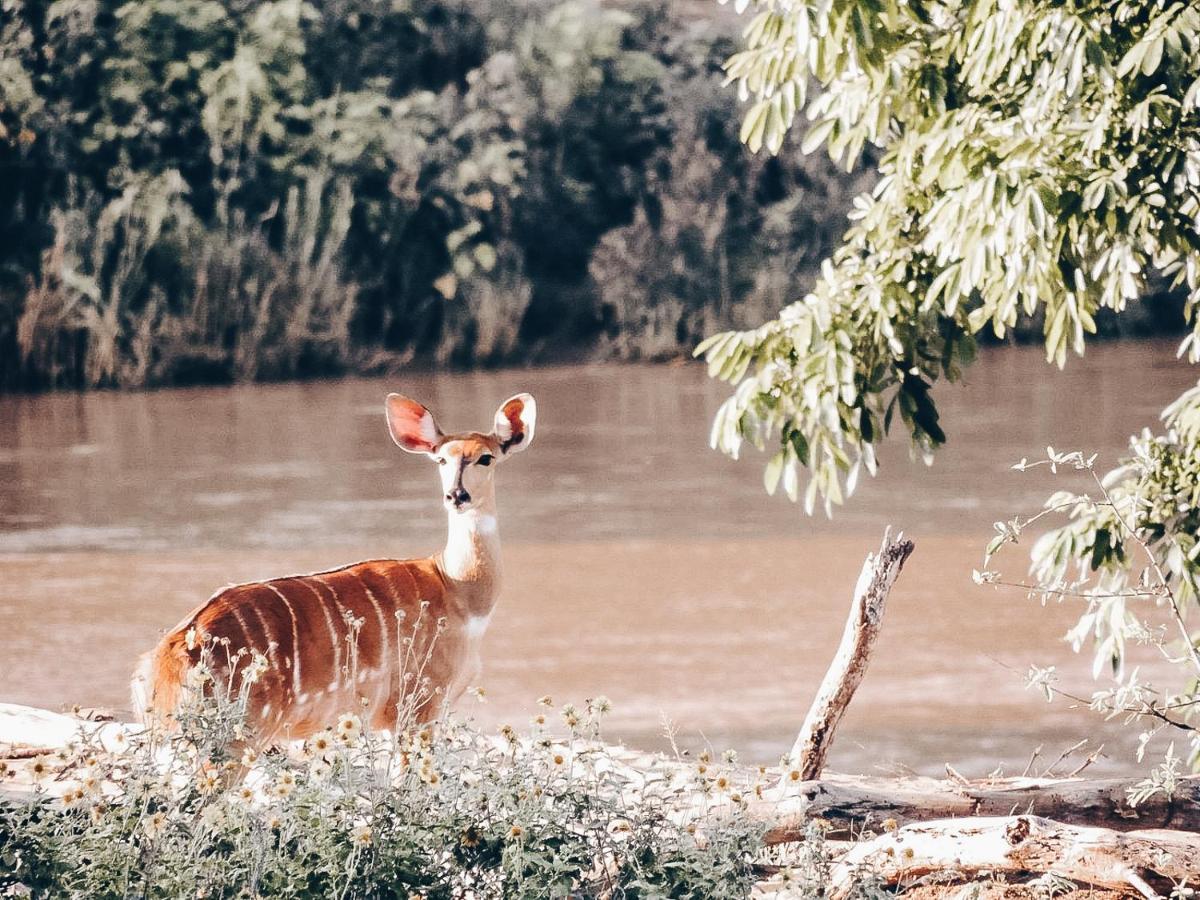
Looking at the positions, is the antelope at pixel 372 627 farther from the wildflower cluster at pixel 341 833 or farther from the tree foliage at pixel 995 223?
the tree foliage at pixel 995 223

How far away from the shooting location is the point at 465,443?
6.63m

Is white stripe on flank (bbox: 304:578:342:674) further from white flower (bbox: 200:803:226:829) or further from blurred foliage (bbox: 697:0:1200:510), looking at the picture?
blurred foliage (bbox: 697:0:1200:510)

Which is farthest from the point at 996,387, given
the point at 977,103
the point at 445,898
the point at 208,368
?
the point at 445,898

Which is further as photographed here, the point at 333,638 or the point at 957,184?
the point at 957,184

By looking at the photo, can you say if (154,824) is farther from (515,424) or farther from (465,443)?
(515,424)

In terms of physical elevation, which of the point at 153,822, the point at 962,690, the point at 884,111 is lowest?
the point at 962,690

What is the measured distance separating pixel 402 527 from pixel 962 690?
6078 millimetres

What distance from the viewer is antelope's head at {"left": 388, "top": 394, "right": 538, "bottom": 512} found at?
6621 mm

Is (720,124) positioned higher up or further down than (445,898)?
higher up

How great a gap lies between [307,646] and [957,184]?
2591mm

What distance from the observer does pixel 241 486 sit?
56.6 feet

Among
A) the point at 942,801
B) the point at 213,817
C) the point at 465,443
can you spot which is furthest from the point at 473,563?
the point at 213,817

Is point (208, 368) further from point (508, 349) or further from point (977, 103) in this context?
point (977, 103)

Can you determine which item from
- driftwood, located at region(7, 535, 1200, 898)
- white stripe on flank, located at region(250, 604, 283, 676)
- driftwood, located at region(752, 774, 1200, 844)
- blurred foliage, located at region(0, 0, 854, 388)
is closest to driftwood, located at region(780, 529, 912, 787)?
driftwood, located at region(7, 535, 1200, 898)
